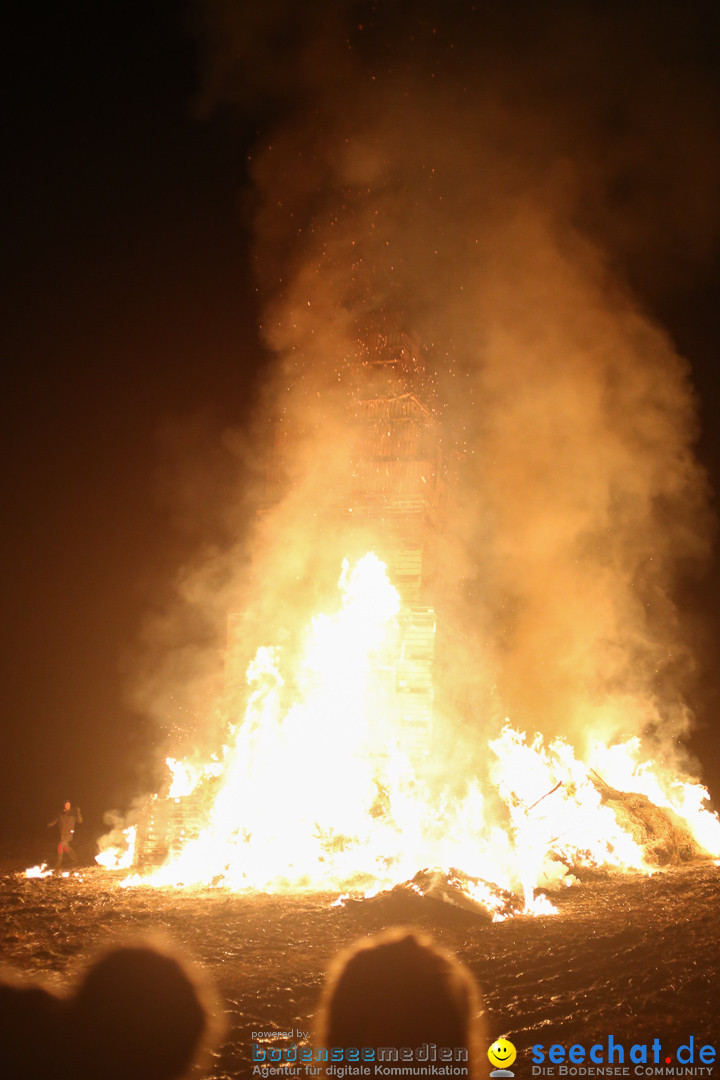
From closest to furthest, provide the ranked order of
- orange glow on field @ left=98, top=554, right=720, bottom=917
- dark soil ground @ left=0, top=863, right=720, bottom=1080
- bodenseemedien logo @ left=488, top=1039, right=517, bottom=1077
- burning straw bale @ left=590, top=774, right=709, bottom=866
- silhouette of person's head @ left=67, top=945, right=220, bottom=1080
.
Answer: bodenseemedien logo @ left=488, top=1039, right=517, bottom=1077
silhouette of person's head @ left=67, top=945, right=220, bottom=1080
dark soil ground @ left=0, top=863, right=720, bottom=1080
orange glow on field @ left=98, top=554, right=720, bottom=917
burning straw bale @ left=590, top=774, right=709, bottom=866

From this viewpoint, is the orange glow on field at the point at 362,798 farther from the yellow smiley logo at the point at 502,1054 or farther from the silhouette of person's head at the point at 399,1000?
the yellow smiley logo at the point at 502,1054

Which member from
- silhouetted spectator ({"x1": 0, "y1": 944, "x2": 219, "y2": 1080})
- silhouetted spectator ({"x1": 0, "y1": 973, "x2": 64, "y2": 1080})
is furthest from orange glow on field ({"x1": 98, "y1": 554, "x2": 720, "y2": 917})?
silhouetted spectator ({"x1": 0, "y1": 973, "x2": 64, "y2": 1080})

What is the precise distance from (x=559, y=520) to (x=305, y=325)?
8.88 m

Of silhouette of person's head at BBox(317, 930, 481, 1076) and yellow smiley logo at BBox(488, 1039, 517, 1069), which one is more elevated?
silhouette of person's head at BBox(317, 930, 481, 1076)

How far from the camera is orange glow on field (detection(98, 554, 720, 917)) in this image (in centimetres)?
1300

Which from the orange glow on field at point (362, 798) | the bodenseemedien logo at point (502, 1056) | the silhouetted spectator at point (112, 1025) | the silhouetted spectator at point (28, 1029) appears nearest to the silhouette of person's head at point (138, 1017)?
the silhouetted spectator at point (112, 1025)

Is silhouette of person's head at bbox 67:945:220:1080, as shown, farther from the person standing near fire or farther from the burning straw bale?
the burning straw bale

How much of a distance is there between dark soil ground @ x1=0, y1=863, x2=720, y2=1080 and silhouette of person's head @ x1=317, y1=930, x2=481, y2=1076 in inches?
7.9

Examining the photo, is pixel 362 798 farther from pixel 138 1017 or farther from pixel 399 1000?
pixel 138 1017

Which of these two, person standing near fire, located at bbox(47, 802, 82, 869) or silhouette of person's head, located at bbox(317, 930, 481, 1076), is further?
person standing near fire, located at bbox(47, 802, 82, 869)

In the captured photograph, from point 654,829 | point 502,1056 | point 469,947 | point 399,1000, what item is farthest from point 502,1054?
point 654,829

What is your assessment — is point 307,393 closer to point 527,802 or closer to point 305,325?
point 305,325

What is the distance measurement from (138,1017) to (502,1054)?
3.33 m

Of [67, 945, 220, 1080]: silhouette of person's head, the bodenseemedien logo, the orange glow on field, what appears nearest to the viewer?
the bodenseemedien logo
